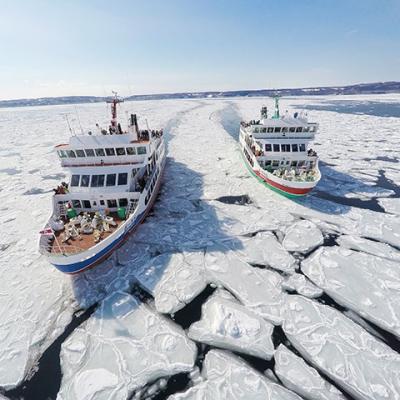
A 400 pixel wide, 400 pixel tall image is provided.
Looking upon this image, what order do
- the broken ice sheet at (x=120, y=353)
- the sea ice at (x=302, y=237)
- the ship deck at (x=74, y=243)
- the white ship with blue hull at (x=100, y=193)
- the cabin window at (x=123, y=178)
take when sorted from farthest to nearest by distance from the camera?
1. the cabin window at (x=123, y=178)
2. the sea ice at (x=302, y=237)
3. the white ship with blue hull at (x=100, y=193)
4. the ship deck at (x=74, y=243)
5. the broken ice sheet at (x=120, y=353)

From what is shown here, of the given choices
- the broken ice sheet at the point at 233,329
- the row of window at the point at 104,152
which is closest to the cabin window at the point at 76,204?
the row of window at the point at 104,152

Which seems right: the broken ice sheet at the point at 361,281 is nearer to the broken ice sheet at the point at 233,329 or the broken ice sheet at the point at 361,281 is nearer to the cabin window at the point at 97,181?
the broken ice sheet at the point at 233,329

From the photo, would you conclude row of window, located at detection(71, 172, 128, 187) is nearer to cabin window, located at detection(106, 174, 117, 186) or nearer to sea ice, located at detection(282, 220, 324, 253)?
cabin window, located at detection(106, 174, 117, 186)

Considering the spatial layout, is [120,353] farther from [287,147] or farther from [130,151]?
[287,147]

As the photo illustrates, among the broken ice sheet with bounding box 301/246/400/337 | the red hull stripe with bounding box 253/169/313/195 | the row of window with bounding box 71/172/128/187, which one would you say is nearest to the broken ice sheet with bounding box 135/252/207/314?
the broken ice sheet with bounding box 301/246/400/337

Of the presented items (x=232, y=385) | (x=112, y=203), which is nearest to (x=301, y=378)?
(x=232, y=385)

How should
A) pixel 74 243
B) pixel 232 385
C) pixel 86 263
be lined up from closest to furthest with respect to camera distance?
pixel 232 385
pixel 86 263
pixel 74 243

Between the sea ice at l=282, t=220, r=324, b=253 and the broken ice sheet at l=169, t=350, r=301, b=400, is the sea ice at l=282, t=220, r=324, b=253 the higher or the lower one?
the higher one
